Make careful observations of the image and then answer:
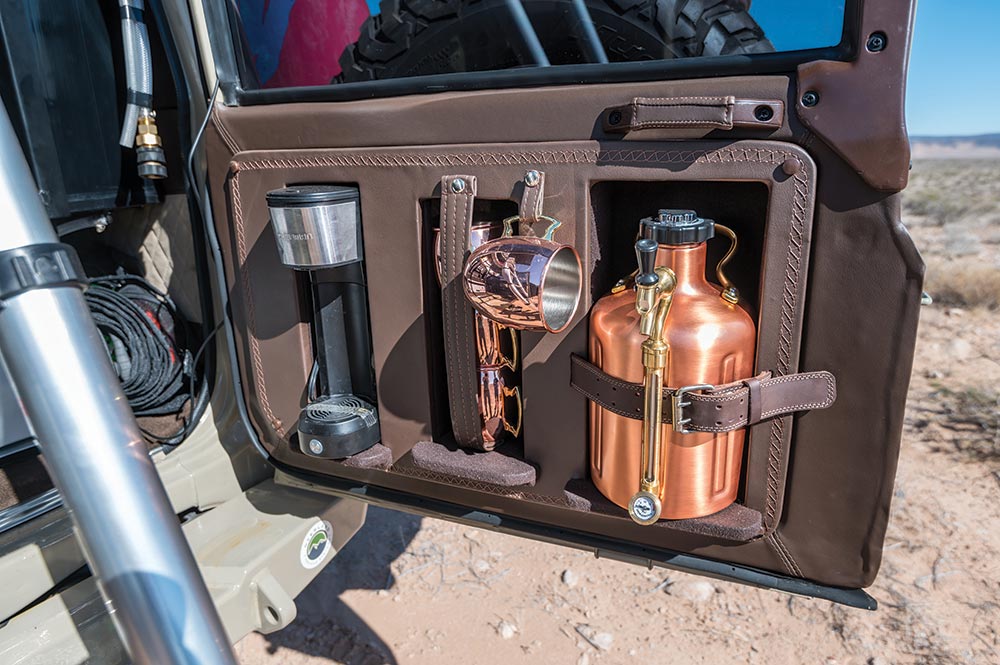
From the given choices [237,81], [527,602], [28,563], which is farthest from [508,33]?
[527,602]

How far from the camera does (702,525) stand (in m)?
1.13

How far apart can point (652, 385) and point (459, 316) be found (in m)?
0.40

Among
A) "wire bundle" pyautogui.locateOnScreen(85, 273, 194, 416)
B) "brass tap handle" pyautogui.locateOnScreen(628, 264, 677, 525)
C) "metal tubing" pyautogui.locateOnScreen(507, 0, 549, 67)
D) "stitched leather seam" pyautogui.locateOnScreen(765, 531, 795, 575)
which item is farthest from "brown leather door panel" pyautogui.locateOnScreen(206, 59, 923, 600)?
"wire bundle" pyautogui.locateOnScreen(85, 273, 194, 416)

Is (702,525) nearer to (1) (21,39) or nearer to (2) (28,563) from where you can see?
(2) (28,563)

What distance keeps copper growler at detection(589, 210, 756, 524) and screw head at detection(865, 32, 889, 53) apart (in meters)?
0.31

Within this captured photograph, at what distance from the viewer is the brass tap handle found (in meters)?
1.01

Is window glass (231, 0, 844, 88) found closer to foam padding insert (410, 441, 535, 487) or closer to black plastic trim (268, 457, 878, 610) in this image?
foam padding insert (410, 441, 535, 487)

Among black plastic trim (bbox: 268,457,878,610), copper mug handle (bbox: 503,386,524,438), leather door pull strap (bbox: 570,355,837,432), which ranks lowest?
black plastic trim (bbox: 268,457,878,610)

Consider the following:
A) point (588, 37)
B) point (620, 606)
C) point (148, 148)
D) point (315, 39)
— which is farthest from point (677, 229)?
point (620, 606)

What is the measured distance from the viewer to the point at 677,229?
102 cm

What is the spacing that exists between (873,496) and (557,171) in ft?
2.41

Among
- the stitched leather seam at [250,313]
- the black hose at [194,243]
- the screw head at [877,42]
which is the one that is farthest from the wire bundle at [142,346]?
the screw head at [877,42]

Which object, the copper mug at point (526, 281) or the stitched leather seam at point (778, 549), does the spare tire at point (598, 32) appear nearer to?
the copper mug at point (526, 281)

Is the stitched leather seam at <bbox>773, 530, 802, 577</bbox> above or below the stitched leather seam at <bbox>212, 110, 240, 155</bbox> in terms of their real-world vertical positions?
below
